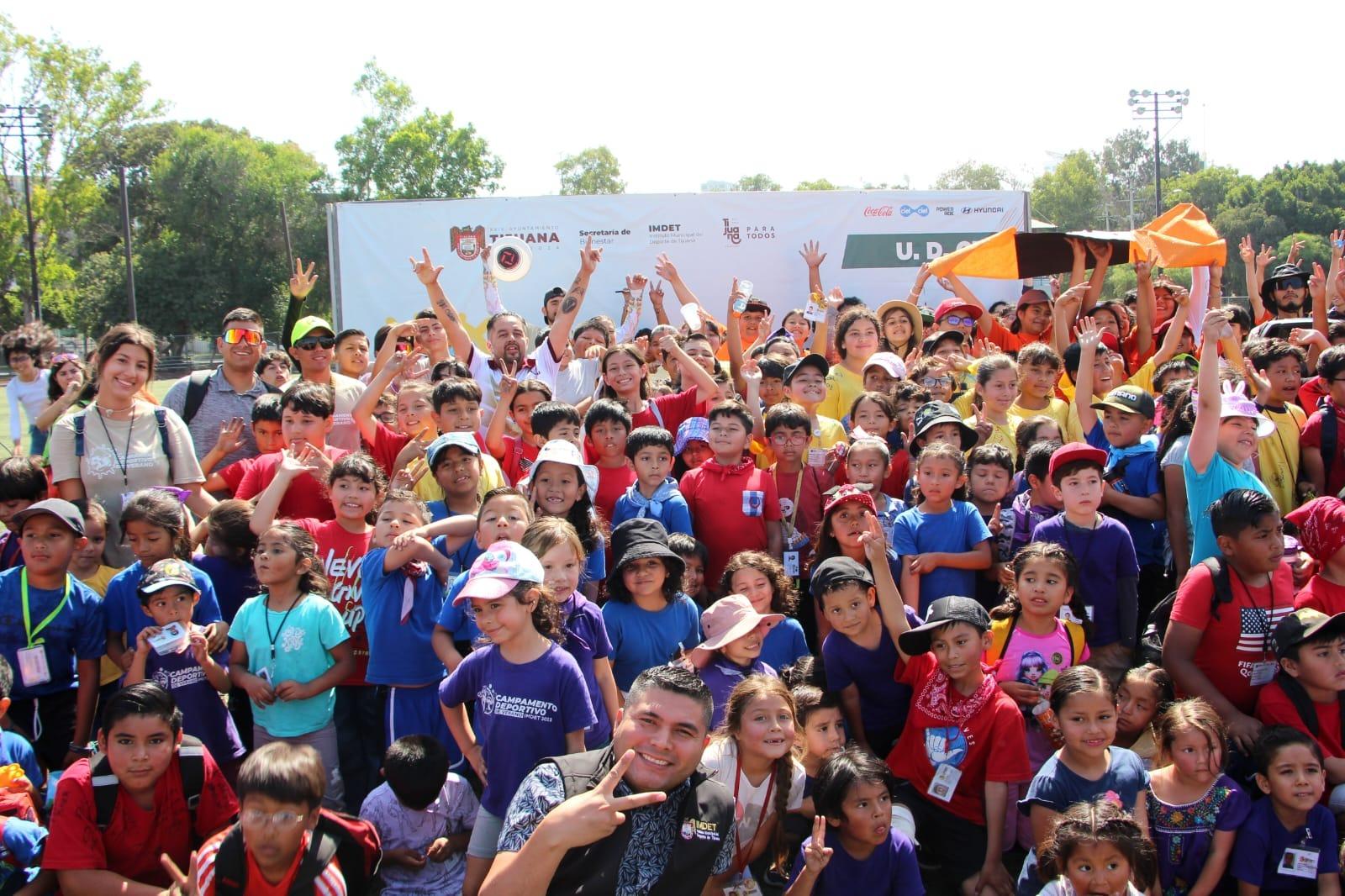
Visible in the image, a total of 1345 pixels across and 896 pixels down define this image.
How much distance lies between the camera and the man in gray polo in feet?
18.0

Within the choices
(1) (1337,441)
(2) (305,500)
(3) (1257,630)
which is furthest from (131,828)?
(1) (1337,441)

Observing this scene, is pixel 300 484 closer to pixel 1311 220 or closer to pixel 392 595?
pixel 392 595

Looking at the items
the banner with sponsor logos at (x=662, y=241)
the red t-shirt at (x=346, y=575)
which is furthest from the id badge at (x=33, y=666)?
the banner with sponsor logos at (x=662, y=241)

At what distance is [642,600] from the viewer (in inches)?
157

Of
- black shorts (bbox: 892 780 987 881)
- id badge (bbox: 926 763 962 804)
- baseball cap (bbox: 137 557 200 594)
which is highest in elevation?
baseball cap (bbox: 137 557 200 594)

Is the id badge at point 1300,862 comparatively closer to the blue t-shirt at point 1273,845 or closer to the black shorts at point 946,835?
the blue t-shirt at point 1273,845

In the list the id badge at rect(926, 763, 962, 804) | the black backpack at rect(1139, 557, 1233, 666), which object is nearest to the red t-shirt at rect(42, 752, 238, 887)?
the id badge at rect(926, 763, 962, 804)

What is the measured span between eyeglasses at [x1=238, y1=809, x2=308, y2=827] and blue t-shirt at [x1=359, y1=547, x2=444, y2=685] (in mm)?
1023

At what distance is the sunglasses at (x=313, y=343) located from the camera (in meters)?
5.79

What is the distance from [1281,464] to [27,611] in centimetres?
592

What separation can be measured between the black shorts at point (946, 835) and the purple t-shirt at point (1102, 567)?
41.2 inches

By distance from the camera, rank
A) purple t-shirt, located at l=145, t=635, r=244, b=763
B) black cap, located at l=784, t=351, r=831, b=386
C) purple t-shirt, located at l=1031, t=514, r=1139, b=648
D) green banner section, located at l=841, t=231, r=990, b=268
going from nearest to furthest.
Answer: purple t-shirt, located at l=145, t=635, r=244, b=763, purple t-shirt, located at l=1031, t=514, r=1139, b=648, black cap, located at l=784, t=351, r=831, b=386, green banner section, located at l=841, t=231, r=990, b=268

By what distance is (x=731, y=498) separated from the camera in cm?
490

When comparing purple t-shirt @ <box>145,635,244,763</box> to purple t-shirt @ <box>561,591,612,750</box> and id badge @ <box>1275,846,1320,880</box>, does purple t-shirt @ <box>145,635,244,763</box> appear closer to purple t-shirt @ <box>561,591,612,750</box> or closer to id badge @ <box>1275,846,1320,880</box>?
purple t-shirt @ <box>561,591,612,750</box>
